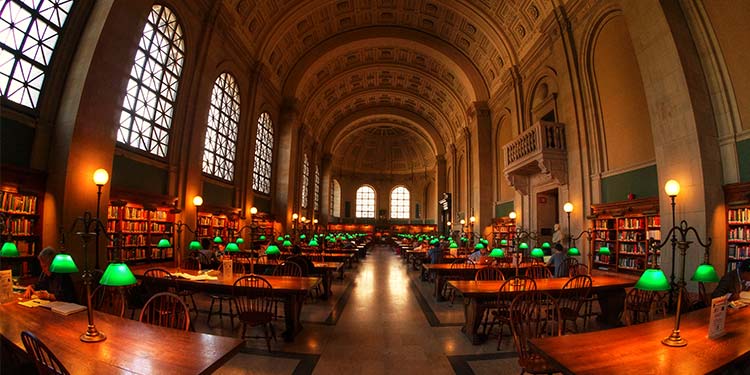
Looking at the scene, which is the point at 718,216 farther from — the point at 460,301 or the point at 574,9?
the point at 574,9

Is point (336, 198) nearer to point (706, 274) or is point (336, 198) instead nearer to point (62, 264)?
point (62, 264)

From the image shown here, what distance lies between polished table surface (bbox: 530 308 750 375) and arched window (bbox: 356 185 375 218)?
37827 millimetres

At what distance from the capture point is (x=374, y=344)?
507 cm

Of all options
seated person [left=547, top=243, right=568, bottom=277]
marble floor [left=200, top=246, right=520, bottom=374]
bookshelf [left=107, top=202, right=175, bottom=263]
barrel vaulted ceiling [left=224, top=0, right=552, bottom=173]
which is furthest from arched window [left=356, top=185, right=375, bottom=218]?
seated person [left=547, top=243, right=568, bottom=277]

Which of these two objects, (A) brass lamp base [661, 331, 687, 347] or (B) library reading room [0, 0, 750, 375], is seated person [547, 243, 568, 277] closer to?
(B) library reading room [0, 0, 750, 375]

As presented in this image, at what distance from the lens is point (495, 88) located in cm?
1795

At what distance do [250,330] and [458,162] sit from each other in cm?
2276

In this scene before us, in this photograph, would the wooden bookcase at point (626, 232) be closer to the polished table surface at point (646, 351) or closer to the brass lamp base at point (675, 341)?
the polished table surface at point (646, 351)

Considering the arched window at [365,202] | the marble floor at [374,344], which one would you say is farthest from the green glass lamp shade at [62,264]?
the arched window at [365,202]

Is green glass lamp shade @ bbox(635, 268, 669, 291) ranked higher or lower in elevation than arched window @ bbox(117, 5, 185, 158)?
lower

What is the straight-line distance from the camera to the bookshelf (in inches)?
318

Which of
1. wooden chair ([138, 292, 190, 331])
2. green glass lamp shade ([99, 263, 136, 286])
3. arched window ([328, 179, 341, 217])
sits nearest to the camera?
green glass lamp shade ([99, 263, 136, 286])

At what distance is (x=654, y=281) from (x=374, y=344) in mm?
3741

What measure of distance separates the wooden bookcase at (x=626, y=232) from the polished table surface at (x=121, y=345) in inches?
347
